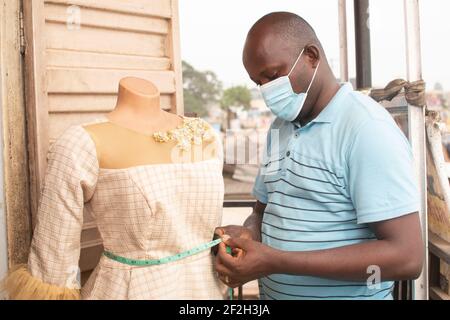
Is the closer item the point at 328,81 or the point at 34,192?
the point at 328,81

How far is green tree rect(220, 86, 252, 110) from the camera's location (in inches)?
1097

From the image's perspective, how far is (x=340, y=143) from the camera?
136 centimetres

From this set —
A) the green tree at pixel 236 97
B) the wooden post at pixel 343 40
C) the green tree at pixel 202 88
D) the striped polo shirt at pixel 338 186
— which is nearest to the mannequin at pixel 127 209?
the striped polo shirt at pixel 338 186

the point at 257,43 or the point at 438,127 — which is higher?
the point at 257,43

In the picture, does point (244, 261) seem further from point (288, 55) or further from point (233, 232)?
point (288, 55)

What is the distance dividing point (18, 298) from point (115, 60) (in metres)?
1.14

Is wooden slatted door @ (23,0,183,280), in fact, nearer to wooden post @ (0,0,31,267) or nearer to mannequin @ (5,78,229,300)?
wooden post @ (0,0,31,267)

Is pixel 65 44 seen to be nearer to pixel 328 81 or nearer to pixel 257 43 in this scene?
pixel 257 43

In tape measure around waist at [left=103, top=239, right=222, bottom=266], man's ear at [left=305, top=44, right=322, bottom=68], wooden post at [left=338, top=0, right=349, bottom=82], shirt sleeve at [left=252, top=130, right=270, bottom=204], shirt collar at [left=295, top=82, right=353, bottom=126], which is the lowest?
tape measure around waist at [left=103, top=239, right=222, bottom=266]

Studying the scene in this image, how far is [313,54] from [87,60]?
1016 millimetres

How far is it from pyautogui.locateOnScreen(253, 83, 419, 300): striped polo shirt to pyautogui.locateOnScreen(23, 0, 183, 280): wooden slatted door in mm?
892

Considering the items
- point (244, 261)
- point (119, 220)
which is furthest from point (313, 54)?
point (119, 220)

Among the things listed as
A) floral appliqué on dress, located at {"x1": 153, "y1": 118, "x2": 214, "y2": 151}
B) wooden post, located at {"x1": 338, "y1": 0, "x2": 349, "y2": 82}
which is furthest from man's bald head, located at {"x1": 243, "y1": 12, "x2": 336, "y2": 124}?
wooden post, located at {"x1": 338, "y1": 0, "x2": 349, "y2": 82}

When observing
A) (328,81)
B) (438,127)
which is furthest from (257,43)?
(438,127)
